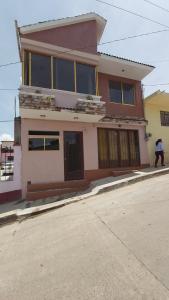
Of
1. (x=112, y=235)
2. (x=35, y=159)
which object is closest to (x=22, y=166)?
(x=35, y=159)

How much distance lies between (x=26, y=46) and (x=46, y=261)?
30.6 ft

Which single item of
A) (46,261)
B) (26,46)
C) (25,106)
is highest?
(26,46)

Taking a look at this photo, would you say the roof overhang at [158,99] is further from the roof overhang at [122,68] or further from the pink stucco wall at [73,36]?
the pink stucco wall at [73,36]

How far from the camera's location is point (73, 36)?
35.2 feet

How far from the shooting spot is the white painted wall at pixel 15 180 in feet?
31.9

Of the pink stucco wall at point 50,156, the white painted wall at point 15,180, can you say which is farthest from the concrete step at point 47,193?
the white painted wall at point 15,180

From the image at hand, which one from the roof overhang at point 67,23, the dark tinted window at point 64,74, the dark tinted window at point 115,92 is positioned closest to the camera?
the roof overhang at point 67,23

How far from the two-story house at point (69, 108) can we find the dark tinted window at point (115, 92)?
Result: 0.22ft

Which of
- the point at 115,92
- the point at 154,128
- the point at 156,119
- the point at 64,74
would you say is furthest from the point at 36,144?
the point at 156,119

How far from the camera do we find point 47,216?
6730 millimetres

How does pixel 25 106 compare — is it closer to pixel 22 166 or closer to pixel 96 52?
pixel 22 166

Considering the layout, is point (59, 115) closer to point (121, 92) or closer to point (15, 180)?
point (15, 180)

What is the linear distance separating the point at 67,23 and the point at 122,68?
3.83 m

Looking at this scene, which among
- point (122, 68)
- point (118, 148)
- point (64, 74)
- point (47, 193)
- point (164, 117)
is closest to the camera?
point (47, 193)
